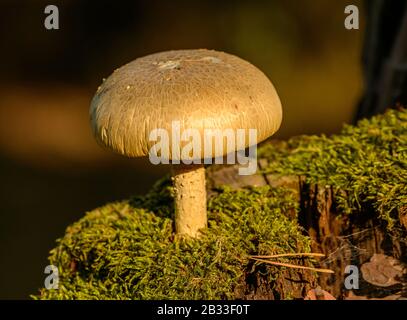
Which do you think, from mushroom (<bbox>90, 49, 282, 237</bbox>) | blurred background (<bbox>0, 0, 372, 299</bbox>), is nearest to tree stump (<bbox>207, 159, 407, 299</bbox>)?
mushroom (<bbox>90, 49, 282, 237</bbox>)

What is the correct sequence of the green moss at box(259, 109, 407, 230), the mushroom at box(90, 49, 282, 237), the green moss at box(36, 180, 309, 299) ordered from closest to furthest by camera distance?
the mushroom at box(90, 49, 282, 237) → the green moss at box(36, 180, 309, 299) → the green moss at box(259, 109, 407, 230)

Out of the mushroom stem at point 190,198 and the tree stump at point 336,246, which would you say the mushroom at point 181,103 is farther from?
the tree stump at point 336,246

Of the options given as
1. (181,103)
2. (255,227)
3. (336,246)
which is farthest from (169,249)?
(336,246)

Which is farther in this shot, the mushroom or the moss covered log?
the moss covered log

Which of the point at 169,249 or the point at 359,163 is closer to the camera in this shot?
the point at 169,249

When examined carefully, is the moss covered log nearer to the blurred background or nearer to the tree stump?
the tree stump

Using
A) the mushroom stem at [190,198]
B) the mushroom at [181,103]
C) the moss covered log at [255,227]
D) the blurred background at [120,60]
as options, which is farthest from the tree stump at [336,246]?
the blurred background at [120,60]

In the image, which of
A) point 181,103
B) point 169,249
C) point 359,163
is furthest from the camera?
point 359,163

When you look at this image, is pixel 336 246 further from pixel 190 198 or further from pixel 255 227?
pixel 190 198
